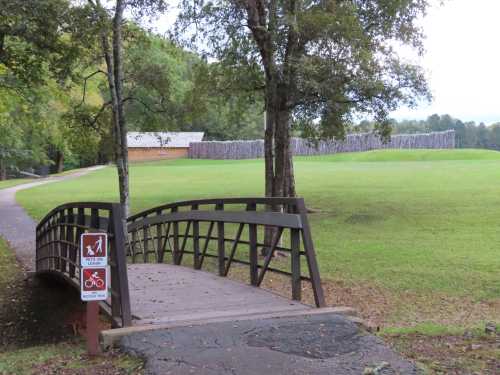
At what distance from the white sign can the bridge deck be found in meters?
0.61

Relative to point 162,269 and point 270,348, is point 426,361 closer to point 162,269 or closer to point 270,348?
point 270,348

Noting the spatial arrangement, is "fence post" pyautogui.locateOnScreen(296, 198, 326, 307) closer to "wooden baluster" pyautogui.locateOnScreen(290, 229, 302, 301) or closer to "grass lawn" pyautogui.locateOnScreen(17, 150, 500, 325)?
"wooden baluster" pyautogui.locateOnScreen(290, 229, 302, 301)

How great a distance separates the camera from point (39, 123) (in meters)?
30.9

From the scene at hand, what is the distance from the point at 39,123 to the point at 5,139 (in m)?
6.67

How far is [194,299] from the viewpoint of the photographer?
7.18 meters

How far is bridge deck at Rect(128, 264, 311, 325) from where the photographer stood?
20.4 ft

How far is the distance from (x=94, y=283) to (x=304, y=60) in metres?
7.97

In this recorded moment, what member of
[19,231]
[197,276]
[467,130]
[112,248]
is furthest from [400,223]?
[467,130]

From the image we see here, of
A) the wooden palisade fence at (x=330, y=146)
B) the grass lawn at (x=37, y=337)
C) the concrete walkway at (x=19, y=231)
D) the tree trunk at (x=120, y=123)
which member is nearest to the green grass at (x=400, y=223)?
the concrete walkway at (x=19, y=231)

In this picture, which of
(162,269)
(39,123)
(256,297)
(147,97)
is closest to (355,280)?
(162,269)

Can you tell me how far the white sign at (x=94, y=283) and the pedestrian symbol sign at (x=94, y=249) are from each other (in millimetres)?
55

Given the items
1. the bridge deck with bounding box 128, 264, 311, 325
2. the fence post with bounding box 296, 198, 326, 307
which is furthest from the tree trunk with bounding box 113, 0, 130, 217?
the fence post with bounding box 296, 198, 326, 307

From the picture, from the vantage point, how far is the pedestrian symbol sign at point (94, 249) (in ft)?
18.0

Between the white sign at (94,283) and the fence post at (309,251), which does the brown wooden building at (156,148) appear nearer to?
the fence post at (309,251)
